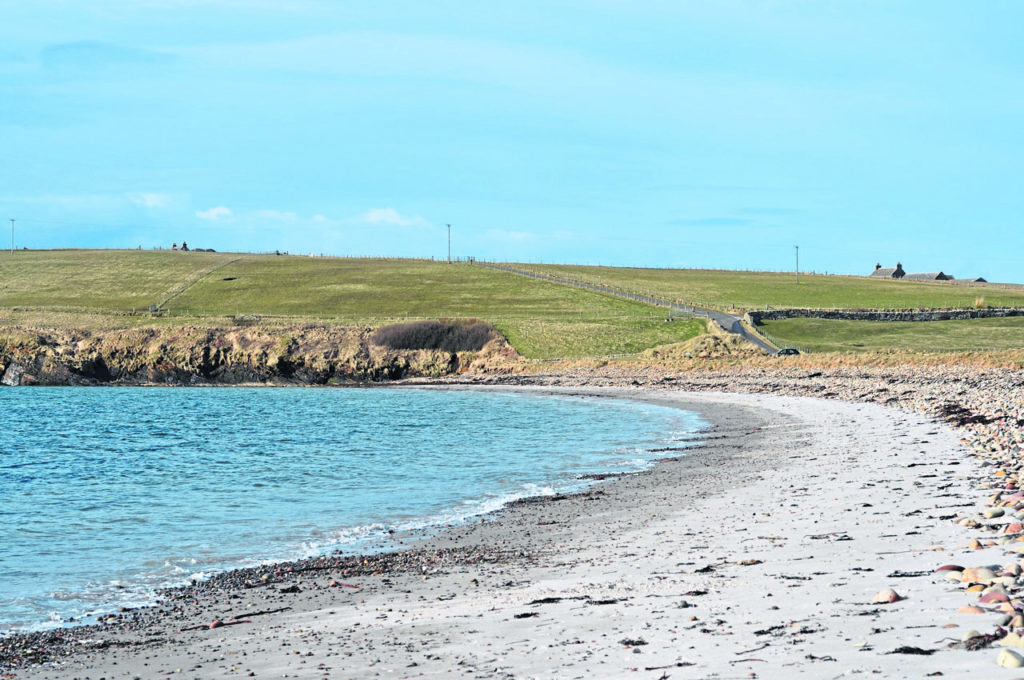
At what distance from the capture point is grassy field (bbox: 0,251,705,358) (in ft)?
295

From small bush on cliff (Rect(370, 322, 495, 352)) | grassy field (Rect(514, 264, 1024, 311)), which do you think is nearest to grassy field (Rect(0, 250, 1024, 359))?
grassy field (Rect(514, 264, 1024, 311))

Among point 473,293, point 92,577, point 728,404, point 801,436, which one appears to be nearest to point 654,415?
point 728,404

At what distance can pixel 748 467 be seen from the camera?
23.7m

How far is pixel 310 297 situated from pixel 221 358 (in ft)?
115

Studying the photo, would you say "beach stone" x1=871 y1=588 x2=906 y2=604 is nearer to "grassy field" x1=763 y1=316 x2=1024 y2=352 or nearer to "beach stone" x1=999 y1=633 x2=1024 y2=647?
"beach stone" x1=999 y1=633 x2=1024 y2=647

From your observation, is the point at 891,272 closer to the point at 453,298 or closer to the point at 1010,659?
the point at 453,298

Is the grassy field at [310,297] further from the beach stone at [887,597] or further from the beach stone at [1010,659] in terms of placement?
the beach stone at [1010,659]

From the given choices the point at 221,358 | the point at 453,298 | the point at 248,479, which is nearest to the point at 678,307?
the point at 453,298

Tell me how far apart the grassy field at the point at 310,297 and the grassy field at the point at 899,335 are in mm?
9858

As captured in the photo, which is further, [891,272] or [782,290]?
[891,272]

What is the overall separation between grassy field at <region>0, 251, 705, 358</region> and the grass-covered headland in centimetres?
31

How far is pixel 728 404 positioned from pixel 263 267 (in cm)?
11976

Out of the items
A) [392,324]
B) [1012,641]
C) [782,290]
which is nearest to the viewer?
[1012,641]

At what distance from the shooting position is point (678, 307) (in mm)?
105688
